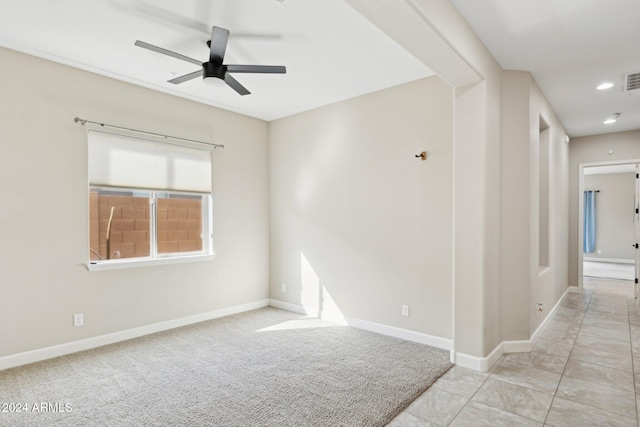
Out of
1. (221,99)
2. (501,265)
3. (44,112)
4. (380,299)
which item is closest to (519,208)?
(501,265)

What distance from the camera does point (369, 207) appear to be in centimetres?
418

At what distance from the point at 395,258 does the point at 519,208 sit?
137 centimetres

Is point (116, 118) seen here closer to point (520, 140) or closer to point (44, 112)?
point (44, 112)

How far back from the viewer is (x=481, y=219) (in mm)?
3006

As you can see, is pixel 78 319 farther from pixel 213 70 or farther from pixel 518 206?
pixel 518 206

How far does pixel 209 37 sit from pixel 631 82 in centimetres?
435

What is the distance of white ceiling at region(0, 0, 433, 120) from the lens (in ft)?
8.23

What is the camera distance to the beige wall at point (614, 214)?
976 centimetres

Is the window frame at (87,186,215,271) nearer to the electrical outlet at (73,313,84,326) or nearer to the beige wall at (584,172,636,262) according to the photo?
the electrical outlet at (73,313,84,326)

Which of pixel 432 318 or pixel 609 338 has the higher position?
pixel 432 318

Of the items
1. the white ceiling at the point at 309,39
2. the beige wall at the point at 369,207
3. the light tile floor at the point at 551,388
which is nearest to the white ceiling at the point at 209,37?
the white ceiling at the point at 309,39

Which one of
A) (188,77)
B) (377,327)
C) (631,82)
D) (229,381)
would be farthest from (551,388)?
(188,77)

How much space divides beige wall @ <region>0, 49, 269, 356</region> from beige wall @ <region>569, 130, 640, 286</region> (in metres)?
6.36

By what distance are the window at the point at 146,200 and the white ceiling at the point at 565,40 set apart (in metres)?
3.47
